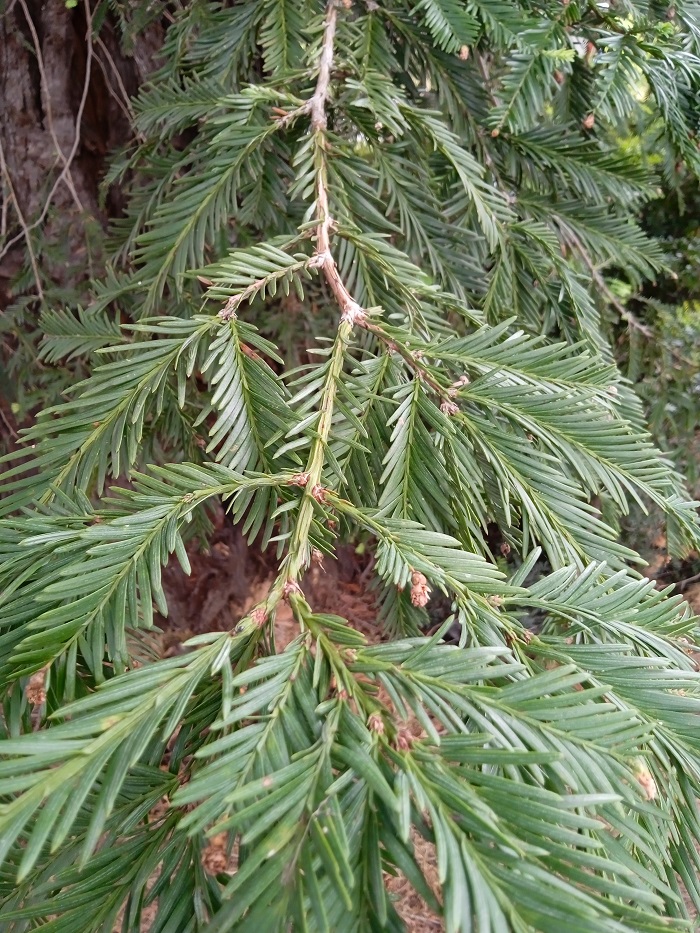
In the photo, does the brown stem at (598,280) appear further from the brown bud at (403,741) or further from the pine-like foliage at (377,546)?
the brown bud at (403,741)

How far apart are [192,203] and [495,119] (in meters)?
0.36

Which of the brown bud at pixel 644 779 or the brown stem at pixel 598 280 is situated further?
the brown stem at pixel 598 280

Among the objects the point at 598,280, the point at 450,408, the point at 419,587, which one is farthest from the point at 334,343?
the point at 598,280

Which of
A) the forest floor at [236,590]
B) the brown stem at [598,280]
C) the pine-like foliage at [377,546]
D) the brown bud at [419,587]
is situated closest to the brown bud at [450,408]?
the pine-like foliage at [377,546]

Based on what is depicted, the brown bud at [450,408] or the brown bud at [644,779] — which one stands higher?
the brown bud at [450,408]

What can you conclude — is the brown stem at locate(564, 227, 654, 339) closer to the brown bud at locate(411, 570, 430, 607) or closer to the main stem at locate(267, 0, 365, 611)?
the main stem at locate(267, 0, 365, 611)

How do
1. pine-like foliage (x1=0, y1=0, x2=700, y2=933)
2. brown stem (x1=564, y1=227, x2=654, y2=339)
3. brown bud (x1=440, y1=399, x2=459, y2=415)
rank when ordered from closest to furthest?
pine-like foliage (x1=0, y1=0, x2=700, y2=933), brown bud (x1=440, y1=399, x2=459, y2=415), brown stem (x1=564, y1=227, x2=654, y2=339)

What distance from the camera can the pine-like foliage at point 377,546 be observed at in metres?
0.25

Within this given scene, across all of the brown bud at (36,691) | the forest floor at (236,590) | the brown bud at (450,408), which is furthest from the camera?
the forest floor at (236,590)

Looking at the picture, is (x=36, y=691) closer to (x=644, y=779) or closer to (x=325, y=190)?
(x=644, y=779)

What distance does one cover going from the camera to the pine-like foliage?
0.81 feet

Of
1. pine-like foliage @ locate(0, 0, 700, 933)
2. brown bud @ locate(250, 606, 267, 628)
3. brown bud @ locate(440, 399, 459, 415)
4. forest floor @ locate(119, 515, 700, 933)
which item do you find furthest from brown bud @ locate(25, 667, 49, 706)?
forest floor @ locate(119, 515, 700, 933)

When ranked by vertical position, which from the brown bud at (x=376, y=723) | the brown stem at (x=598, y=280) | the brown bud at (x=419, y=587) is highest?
the brown bud at (x=376, y=723)

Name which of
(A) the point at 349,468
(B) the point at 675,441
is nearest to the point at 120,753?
(A) the point at 349,468
